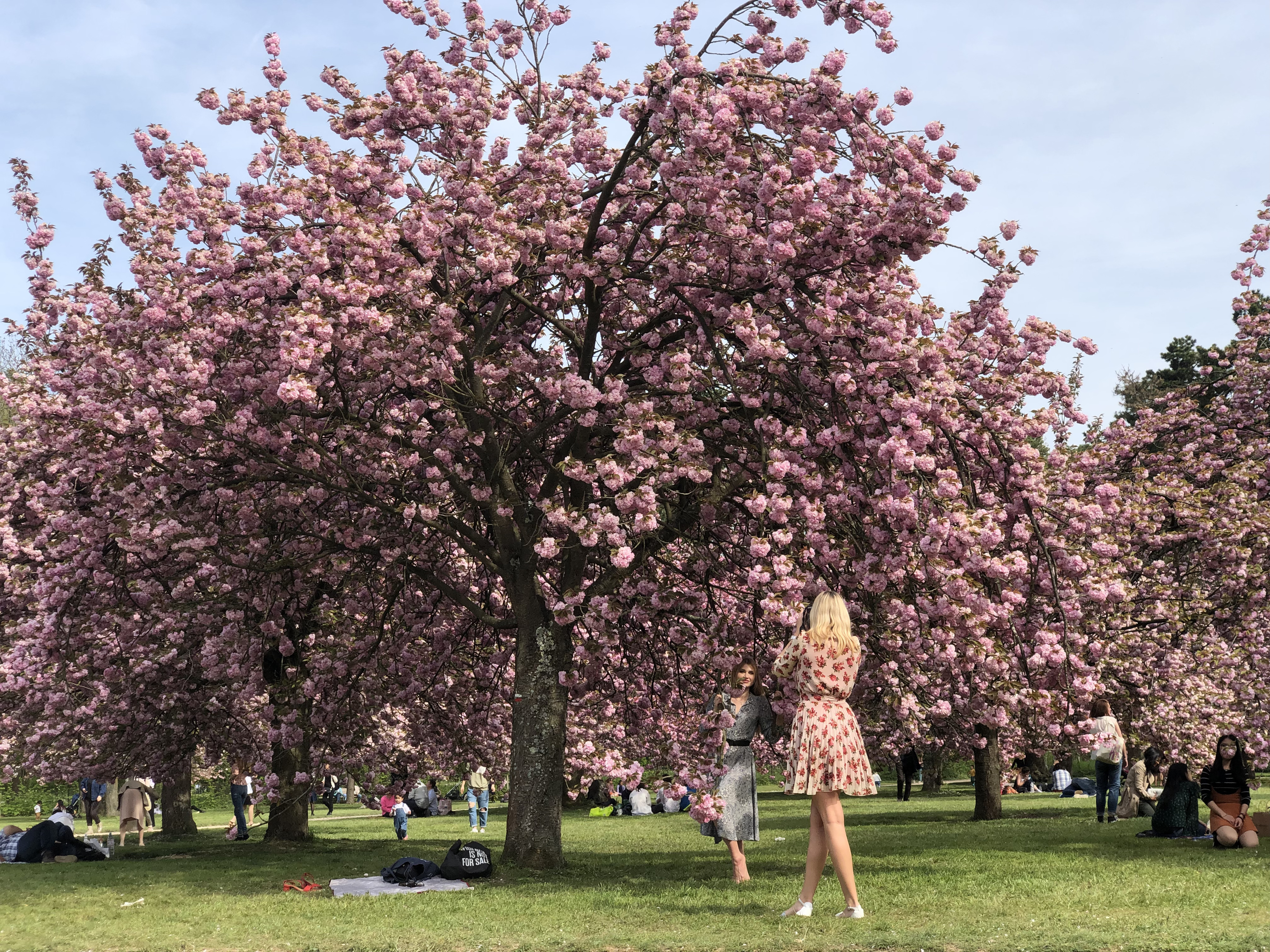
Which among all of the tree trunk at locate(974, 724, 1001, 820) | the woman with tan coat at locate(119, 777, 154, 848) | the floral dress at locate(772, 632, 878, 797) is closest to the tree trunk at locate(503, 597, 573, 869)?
the floral dress at locate(772, 632, 878, 797)

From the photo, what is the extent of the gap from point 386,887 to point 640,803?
878 inches

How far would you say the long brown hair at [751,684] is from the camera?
11.7 m

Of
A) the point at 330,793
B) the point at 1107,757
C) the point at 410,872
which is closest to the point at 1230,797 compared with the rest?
the point at 1107,757

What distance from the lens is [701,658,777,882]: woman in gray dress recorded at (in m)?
11.8

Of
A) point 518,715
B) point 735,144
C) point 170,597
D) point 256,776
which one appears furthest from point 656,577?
point 256,776

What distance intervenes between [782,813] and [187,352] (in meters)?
21.1

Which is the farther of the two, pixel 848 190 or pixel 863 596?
pixel 863 596

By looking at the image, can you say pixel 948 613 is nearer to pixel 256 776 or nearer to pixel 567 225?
pixel 567 225

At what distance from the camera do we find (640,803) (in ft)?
112

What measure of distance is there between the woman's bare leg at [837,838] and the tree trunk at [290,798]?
11.3 metres

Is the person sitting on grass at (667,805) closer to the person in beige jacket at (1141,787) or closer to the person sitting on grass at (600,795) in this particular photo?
the person sitting on grass at (600,795)

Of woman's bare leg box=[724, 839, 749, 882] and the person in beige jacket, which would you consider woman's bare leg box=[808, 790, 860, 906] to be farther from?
the person in beige jacket

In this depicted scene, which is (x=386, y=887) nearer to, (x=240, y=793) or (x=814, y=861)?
(x=814, y=861)

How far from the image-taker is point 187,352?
41.2ft
